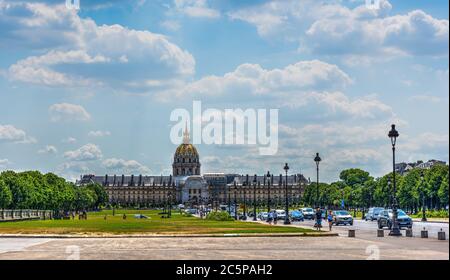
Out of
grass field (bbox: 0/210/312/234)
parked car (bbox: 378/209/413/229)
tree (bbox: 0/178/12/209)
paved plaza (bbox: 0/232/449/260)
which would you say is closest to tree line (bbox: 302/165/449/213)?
parked car (bbox: 378/209/413/229)

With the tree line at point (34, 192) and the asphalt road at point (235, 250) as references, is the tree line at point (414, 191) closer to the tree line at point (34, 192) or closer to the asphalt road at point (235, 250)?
the tree line at point (34, 192)

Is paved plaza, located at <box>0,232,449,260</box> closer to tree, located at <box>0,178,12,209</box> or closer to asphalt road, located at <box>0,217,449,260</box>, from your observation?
asphalt road, located at <box>0,217,449,260</box>

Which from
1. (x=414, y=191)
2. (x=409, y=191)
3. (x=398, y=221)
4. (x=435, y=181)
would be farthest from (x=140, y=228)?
(x=409, y=191)

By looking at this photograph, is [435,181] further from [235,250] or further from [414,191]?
[235,250]

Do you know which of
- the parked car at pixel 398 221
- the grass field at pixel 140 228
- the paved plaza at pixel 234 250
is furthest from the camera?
the parked car at pixel 398 221

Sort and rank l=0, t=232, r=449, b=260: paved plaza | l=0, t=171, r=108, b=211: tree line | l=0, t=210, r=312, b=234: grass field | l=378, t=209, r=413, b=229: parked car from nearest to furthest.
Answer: l=0, t=232, r=449, b=260: paved plaza
l=0, t=210, r=312, b=234: grass field
l=378, t=209, r=413, b=229: parked car
l=0, t=171, r=108, b=211: tree line

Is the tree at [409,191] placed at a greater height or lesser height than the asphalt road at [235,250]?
greater

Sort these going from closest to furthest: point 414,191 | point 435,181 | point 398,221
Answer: point 398,221 < point 435,181 < point 414,191

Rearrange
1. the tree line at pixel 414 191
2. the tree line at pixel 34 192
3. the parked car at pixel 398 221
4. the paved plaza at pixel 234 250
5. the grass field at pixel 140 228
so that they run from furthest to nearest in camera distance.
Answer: the tree line at pixel 414 191 < the tree line at pixel 34 192 < the parked car at pixel 398 221 < the grass field at pixel 140 228 < the paved plaza at pixel 234 250

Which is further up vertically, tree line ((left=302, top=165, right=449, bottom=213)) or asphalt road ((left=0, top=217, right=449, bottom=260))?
tree line ((left=302, top=165, right=449, bottom=213))

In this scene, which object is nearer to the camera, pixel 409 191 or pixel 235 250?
pixel 235 250

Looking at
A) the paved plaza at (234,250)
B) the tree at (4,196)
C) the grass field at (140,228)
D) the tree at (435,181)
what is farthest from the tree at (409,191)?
the paved plaza at (234,250)
